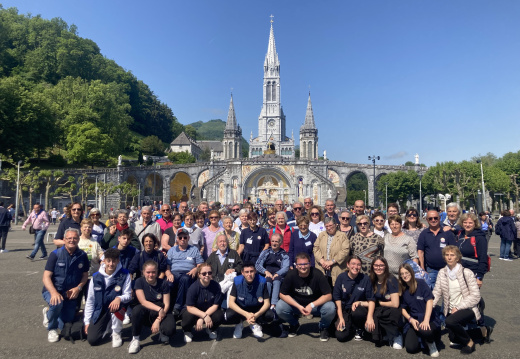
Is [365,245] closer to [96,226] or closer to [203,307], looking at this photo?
[203,307]

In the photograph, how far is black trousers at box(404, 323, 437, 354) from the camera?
4383 millimetres

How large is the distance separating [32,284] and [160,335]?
4.51 m

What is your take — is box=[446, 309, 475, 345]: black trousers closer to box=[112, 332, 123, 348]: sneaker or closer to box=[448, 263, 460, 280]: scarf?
box=[448, 263, 460, 280]: scarf

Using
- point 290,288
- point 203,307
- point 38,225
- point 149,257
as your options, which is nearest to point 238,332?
point 203,307

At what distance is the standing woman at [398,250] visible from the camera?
17.4 feet

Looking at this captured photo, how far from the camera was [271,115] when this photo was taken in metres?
85.6

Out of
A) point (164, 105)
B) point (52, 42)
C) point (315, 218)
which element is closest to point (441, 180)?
point (315, 218)

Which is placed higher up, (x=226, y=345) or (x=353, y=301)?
(x=353, y=301)

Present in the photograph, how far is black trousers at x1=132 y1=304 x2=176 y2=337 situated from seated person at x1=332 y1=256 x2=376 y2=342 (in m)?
2.20

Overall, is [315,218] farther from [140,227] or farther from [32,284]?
[32,284]

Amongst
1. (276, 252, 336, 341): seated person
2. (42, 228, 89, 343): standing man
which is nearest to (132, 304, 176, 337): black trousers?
(42, 228, 89, 343): standing man

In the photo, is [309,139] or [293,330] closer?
[293,330]

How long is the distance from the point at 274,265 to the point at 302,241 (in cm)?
65

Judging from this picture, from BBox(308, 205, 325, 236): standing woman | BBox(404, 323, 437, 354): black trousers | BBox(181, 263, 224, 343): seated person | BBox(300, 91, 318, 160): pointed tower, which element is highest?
BBox(300, 91, 318, 160): pointed tower
